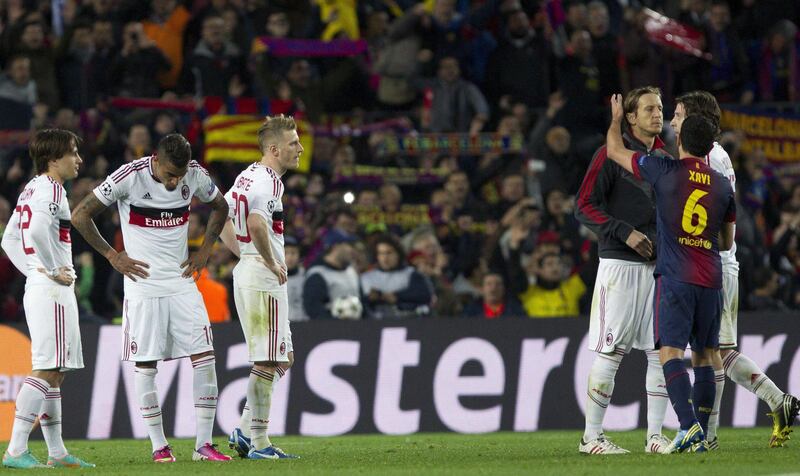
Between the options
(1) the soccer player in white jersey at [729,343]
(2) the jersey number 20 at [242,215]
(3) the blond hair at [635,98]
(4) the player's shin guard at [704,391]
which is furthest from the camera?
(2) the jersey number 20 at [242,215]

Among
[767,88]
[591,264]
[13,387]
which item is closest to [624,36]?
[767,88]

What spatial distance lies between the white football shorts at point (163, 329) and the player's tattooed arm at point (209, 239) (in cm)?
20

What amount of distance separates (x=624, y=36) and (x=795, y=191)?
10.5ft

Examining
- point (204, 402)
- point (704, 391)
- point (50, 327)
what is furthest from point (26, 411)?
point (704, 391)

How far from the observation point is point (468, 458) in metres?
10.4

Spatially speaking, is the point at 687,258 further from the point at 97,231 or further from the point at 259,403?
the point at 97,231

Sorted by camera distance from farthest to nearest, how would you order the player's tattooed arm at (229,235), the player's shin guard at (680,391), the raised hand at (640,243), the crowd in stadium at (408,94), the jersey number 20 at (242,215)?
1. the crowd in stadium at (408,94)
2. the player's tattooed arm at (229,235)
3. the jersey number 20 at (242,215)
4. the raised hand at (640,243)
5. the player's shin guard at (680,391)

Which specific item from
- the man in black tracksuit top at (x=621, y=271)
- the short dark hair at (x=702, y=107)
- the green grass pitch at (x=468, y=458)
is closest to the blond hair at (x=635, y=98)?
the man in black tracksuit top at (x=621, y=271)

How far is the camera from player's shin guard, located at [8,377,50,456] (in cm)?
1034

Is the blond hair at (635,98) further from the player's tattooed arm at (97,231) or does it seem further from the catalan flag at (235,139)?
the catalan flag at (235,139)

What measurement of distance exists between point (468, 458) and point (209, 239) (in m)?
2.41

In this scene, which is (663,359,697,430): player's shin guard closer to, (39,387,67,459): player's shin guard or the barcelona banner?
(39,387,67,459): player's shin guard

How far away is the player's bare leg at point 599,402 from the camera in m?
10.2

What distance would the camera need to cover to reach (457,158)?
1900cm
